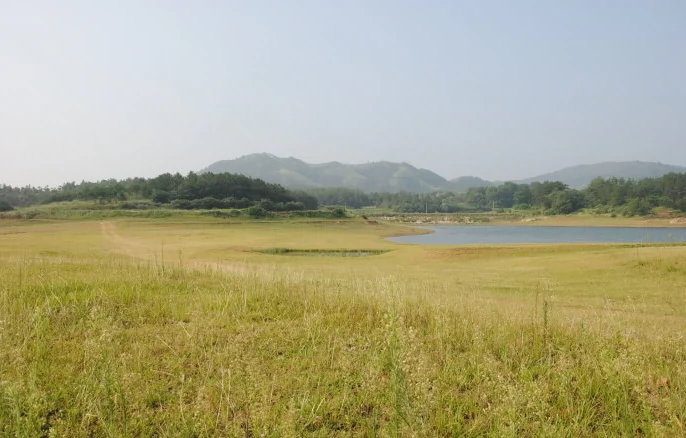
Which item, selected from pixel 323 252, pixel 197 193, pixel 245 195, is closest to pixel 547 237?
pixel 323 252

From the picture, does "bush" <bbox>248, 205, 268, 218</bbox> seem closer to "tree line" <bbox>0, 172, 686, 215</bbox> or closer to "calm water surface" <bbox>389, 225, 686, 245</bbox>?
"tree line" <bbox>0, 172, 686, 215</bbox>

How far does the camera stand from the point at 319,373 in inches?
188

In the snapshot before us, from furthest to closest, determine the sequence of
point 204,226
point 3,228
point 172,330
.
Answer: point 204,226 → point 3,228 → point 172,330

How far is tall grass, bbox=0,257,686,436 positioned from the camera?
372 centimetres

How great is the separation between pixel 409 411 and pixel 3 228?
72236mm

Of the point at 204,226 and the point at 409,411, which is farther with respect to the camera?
the point at 204,226

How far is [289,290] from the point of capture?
28.6 feet

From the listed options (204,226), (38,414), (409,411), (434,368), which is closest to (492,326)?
(434,368)

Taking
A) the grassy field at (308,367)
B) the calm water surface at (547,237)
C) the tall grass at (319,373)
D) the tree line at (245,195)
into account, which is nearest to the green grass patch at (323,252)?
the calm water surface at (547,237)

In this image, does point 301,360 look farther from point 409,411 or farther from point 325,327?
point 409,411

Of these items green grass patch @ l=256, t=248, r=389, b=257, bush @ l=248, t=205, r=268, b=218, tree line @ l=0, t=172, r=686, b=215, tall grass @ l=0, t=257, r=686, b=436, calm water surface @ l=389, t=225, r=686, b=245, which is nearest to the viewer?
tall grass @ l=0, t=257, r=686, b=436

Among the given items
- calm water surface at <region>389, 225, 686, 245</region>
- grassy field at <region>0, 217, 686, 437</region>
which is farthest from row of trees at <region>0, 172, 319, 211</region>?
grassy field at <region>0, 217, 686, 437</region>

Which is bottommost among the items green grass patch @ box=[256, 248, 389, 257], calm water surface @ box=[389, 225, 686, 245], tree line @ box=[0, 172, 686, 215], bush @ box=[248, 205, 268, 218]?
calm water surface @ box=[389, 225, 686, 245]

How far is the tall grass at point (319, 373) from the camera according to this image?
3.72m
